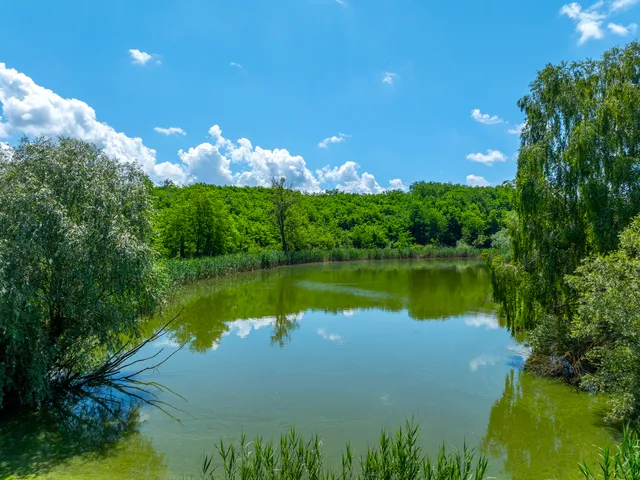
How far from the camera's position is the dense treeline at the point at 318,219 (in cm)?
4125

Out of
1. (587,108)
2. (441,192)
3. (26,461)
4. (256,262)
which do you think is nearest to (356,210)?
(441,192)

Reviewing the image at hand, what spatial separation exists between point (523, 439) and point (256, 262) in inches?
1397

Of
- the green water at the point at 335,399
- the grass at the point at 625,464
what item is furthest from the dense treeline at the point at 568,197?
the grass at the point at 625,464

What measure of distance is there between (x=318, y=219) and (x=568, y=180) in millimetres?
59966

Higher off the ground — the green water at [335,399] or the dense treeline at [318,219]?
the dense treeline at [318,219]

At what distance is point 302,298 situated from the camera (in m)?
26.5

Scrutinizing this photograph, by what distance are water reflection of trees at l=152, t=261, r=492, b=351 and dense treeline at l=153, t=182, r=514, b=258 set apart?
7.49m

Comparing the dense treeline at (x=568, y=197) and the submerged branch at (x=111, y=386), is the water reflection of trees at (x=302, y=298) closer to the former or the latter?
the submerged branch at (x=111, y=386)

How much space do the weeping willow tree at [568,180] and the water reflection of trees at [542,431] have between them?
6.54 feet

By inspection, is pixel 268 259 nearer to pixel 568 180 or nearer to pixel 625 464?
pixel 568 180

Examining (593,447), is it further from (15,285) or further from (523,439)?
(15,285)

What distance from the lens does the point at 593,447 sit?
8.30 m

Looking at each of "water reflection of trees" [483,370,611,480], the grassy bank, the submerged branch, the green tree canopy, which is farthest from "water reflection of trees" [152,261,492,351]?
"water reflection of trees" [483,370,611,480]

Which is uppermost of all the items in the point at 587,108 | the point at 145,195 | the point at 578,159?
the point at 587,108
